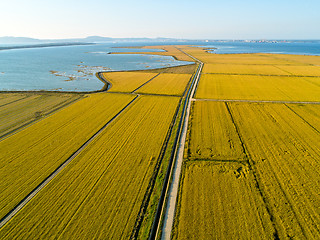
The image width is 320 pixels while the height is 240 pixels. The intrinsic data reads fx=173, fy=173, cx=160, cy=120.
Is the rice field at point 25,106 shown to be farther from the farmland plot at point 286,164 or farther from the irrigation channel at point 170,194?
the farmland plot at point 286,164

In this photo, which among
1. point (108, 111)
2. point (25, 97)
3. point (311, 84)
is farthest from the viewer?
point (311, 84)

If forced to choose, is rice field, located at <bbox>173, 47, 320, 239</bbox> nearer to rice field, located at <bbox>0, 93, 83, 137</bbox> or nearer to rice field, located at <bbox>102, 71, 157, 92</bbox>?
rice field, located at <bbox>102, 71, 157, 92</bbox>

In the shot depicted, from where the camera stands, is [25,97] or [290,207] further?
[25,97]

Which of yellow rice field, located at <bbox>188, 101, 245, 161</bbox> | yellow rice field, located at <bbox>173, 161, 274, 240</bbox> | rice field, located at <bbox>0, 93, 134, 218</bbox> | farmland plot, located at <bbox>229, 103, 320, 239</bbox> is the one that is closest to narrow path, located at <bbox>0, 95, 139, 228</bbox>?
rice field, located at <bbox>0, 93, 134, 218</bbox>

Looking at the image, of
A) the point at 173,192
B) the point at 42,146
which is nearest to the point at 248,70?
the point at 173,192

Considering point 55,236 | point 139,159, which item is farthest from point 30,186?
point 139,159

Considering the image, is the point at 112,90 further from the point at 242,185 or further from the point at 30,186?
the point at 242,185

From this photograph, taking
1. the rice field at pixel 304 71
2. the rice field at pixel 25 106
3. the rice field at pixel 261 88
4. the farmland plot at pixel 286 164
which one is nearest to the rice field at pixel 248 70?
the rice field at pixel 304 71
